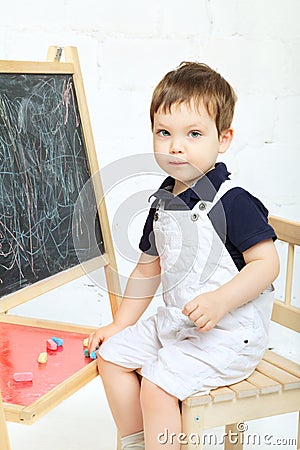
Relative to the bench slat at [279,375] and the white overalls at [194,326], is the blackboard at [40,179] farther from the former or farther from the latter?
the bench slat at [279,375]

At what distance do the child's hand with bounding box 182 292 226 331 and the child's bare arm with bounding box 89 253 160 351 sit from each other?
0.26 m

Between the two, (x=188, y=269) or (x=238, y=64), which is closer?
(x=188, y=269)

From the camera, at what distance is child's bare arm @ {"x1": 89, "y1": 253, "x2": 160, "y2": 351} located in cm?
167

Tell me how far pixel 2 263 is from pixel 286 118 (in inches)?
45.2

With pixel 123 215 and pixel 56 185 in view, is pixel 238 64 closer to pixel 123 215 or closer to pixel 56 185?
pixel 123 215

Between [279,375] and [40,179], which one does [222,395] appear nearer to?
[279,375]

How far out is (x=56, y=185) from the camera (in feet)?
5.61

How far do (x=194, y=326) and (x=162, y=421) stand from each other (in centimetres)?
18

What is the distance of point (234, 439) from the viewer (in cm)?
180

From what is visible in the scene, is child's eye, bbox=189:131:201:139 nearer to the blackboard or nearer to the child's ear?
the child's ear

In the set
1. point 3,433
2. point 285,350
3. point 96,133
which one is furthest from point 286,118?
point 3,433

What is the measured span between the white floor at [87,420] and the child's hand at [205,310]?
26.9 inches

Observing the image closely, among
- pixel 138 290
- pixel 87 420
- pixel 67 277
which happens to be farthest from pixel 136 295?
pixel 87 420

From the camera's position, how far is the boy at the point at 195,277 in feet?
4.71
